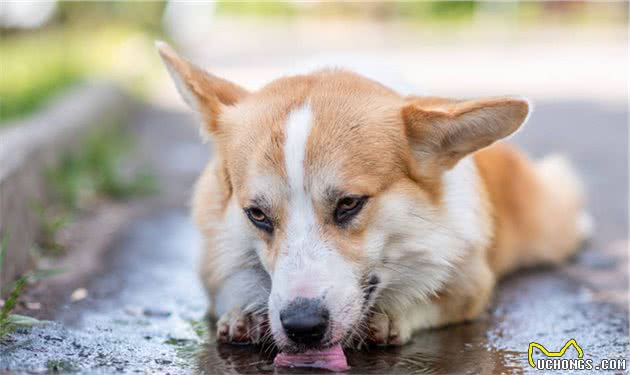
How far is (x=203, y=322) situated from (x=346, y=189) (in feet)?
3.52

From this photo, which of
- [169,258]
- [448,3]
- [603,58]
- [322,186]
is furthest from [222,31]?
[322,186]

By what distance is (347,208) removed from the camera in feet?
11.3

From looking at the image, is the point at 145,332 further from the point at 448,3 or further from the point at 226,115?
the point at 448,3

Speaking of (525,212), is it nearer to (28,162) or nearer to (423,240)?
(423,240)

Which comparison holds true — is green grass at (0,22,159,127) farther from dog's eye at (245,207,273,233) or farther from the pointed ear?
the pointed ear

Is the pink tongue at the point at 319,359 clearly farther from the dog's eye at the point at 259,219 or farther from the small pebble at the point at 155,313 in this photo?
the small pebble at the point at 155,313

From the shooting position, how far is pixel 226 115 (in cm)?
399

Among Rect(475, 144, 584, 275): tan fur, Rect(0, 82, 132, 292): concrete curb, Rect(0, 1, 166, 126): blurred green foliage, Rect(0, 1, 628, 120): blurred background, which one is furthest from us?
Rect(0, 1, 628, 120): blurred background

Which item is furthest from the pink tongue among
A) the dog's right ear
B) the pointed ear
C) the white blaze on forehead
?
the dog's right ear

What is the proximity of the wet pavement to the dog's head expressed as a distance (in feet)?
0.92

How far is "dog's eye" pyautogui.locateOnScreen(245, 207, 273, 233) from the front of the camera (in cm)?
355

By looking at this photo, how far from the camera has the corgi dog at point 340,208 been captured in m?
3.34

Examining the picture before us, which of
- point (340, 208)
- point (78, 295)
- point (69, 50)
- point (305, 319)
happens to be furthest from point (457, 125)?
point (69, 50)

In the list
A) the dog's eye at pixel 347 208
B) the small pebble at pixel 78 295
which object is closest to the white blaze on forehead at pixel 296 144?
the dog's eye at pixel 347 208
